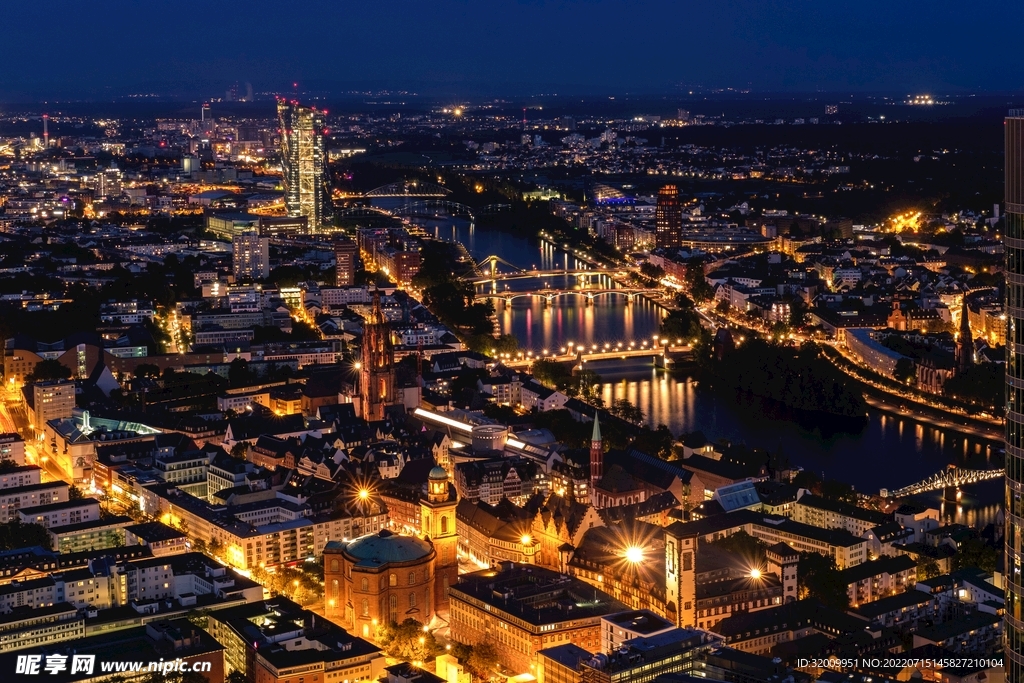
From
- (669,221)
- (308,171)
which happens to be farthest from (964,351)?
(308,171)

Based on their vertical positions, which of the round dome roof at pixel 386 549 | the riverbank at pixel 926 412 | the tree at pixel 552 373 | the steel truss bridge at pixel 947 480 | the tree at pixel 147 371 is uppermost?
the tree at pixel 147 371

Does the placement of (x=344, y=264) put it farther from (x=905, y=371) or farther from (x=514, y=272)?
(x=905, y=371)

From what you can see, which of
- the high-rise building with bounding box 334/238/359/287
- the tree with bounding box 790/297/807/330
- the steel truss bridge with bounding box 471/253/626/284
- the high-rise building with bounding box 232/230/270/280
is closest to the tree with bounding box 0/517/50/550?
the tree with bounding box 790/297/807/330

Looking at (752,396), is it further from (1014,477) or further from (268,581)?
(1014,477)

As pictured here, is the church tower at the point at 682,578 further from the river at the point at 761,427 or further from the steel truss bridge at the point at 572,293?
the steel truss bridge at the point at 572,293

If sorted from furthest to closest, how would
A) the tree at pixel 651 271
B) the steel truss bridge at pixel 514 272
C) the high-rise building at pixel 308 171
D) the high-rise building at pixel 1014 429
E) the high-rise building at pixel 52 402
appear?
1. the high-rise building at pixel 308 171
2. the tree at pixel 651 271
3. the steel truss bridge at pixel 514 272
4. the high-rise building at pixel 52 402
5. the high-rise building at pixel 1014 429

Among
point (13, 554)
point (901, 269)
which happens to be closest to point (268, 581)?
point (13, 554)

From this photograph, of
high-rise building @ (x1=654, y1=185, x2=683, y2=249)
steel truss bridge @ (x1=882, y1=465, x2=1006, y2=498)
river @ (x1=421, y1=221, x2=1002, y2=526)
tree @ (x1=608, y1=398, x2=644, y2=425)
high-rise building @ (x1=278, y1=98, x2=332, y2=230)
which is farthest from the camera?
high-rise building @ (x1=278, y1=98, x2=332, y2=230)

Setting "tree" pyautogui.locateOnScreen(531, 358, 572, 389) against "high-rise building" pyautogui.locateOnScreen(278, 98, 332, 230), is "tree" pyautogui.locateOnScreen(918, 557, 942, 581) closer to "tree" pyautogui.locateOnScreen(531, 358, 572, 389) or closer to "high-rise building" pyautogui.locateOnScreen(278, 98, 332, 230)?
"tree" pyautogui.locateOnScreen(531, 358, 572, 389)

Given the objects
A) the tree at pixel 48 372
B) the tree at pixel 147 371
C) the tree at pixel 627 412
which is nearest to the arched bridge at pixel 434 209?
the tree at pixel 147 371
